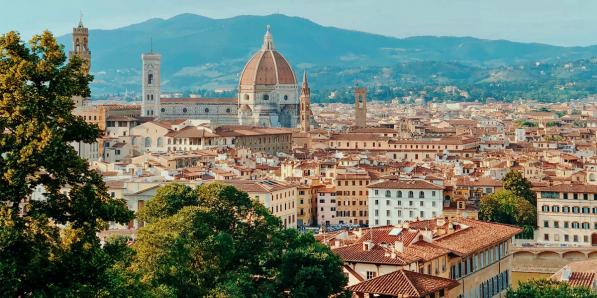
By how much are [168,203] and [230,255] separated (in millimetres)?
4743

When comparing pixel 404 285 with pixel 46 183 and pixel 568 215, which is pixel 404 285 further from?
pixel 568 215

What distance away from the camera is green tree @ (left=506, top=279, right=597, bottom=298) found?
3216 centimetres

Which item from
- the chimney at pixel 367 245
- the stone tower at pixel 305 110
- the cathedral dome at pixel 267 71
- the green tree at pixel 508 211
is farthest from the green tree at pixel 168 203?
the cathedral dome at pixel 267 71

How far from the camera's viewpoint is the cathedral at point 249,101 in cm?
14900

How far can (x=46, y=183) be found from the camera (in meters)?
19.2

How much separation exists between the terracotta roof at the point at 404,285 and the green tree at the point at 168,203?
23.2ft

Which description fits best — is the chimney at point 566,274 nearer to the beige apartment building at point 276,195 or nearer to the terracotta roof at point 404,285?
the terracotta roof at point 404,285

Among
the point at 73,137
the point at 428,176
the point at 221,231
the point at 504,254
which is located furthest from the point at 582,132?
the point at 73,137

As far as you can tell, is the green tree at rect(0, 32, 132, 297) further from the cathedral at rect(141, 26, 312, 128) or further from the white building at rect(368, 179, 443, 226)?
the cathedral at rect(141, 26, 312, 128)

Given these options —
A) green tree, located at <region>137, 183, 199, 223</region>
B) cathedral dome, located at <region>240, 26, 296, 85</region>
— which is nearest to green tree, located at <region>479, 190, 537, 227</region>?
green tree, located at <region>137, 183, 199, 223</region>

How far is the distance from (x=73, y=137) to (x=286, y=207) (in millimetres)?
47656

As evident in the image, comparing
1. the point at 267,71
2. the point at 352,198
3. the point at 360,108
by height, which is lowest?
the point at 352,198

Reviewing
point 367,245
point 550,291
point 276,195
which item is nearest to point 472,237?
point 367,245

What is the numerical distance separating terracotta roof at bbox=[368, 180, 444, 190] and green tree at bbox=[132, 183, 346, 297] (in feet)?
105
